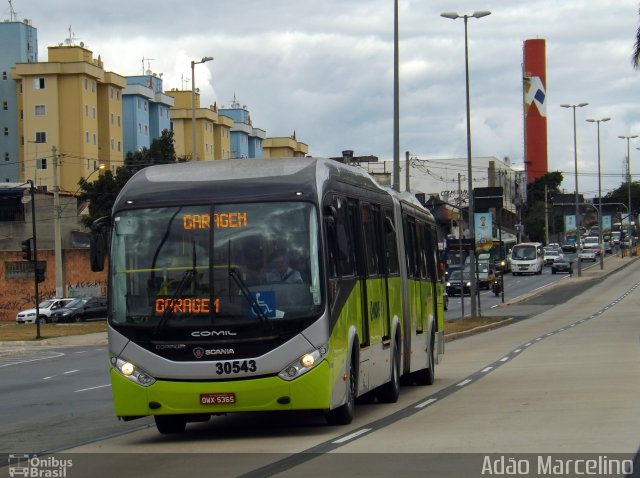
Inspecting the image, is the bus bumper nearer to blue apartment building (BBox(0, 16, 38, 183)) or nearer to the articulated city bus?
the articulated city bus

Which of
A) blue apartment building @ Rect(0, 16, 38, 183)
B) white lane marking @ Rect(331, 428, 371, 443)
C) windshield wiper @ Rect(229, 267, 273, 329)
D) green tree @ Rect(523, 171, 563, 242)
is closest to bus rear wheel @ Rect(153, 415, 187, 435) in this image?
windshield wiper @ Rect(229, 267, 273, 329)

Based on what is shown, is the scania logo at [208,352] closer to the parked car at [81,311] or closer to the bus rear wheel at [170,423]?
the bus rear wheel at [170,423]

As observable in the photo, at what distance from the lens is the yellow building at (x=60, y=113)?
98.9 metres

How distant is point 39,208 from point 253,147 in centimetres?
6985

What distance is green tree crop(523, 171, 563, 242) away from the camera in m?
163

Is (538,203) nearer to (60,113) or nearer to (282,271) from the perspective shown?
(60,113)

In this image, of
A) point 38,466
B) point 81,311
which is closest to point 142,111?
point 81,311

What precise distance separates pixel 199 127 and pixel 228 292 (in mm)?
110607

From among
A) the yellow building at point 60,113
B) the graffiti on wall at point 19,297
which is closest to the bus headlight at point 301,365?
the graffiti on wall at point 19,297

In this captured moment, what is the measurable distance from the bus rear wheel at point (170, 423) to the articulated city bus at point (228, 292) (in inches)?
0.8

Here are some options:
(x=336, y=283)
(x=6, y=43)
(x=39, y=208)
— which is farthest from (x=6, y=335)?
(x=6, y=43)

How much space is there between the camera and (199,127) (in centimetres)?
12244

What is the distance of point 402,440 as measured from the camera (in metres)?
12.5

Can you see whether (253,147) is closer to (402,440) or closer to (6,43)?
(6,43)
